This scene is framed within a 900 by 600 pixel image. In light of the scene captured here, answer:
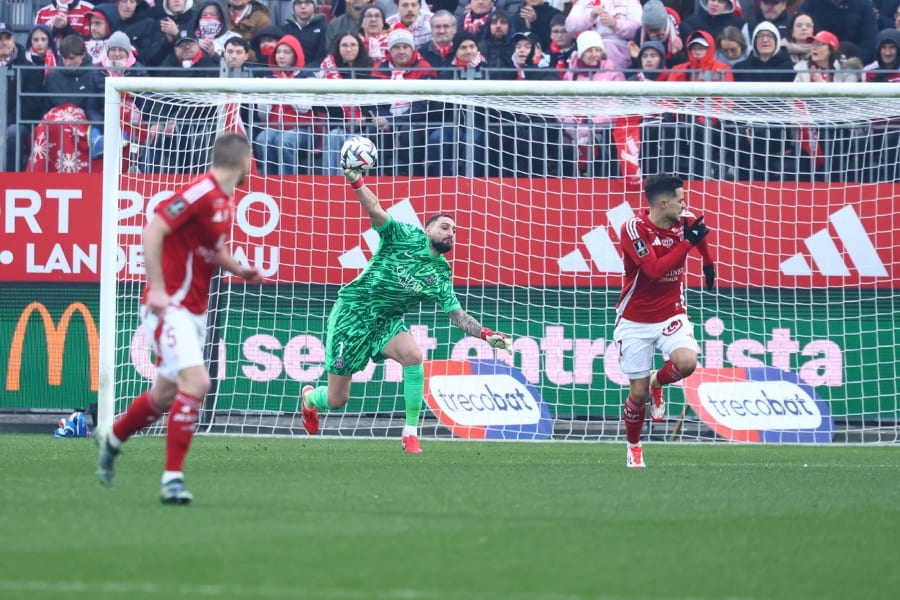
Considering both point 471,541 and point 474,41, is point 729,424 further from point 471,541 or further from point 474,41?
point 471,541

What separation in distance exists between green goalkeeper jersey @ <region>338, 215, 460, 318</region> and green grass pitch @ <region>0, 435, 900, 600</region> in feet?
5.17

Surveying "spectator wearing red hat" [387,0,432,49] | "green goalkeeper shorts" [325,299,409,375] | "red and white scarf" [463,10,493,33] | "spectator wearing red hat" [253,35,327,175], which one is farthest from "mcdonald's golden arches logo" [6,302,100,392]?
"red and white scarf" [463,10,493,33]

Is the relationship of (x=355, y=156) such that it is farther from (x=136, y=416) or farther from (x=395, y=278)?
(x=136, y=416)

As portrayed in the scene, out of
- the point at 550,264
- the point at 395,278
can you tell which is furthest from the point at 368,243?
the point at 395,278

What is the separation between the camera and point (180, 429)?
755 centimetres

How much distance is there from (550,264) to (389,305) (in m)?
3.77

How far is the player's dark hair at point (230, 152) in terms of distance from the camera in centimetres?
780

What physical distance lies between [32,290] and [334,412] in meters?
3.79

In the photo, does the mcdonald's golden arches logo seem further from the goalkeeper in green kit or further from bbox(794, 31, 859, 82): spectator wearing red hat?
bbox(794, 31, 859, 82): spectator wearing red hat

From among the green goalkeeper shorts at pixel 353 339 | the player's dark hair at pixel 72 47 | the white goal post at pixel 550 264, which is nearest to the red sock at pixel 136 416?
the green goalkeeper shorts at pixel 353 339

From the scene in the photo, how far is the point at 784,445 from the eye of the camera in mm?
14773

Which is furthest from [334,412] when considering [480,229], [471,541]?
[471,541]

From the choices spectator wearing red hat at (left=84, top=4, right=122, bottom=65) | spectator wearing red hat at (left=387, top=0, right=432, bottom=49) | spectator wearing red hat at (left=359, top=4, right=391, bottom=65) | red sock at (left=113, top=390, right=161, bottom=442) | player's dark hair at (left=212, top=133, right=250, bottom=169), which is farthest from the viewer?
spectator wearing red hat at (left=84, top=4, right=122, bottom=65)

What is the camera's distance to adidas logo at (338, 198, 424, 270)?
15.5m
